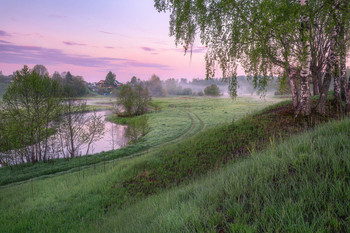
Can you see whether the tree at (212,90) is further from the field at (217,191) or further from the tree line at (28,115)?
the field at (217,191)

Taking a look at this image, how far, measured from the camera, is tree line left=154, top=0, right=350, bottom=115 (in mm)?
7992

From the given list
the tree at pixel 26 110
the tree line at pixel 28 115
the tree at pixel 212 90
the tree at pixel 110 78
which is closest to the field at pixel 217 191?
the tree line at pixel 28 115

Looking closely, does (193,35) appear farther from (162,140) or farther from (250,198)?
(162,140)

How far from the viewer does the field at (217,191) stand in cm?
225

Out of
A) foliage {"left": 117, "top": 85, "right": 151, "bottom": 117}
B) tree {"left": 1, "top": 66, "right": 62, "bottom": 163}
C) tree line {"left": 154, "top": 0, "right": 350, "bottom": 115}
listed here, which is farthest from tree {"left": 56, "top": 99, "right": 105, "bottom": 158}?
foliage {"left": 117, "top": 85, "right": 151, "bottom": 117}

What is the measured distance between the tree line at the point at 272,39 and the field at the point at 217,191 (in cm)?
287

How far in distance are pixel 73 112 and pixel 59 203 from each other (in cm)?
1731

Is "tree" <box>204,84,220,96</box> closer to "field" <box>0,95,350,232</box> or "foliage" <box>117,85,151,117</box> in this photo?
"foliage" <box>117,85,151,117</box>

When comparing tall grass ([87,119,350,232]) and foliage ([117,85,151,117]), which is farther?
foliage ([117,85,151,117])

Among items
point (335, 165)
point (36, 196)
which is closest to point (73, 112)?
point (36, 196)

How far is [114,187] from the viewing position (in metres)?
7.82

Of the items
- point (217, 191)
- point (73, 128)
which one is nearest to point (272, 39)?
point (217, 191)

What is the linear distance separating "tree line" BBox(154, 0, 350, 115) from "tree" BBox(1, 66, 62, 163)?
16004 millimetres

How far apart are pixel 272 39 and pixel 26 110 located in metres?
23.2
